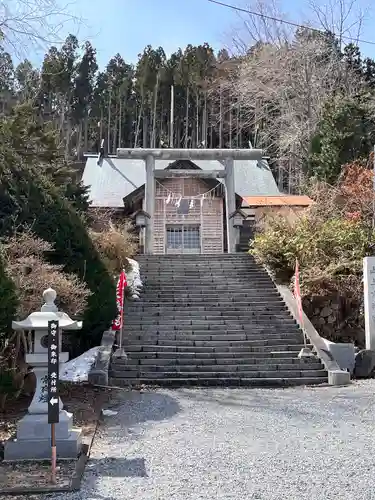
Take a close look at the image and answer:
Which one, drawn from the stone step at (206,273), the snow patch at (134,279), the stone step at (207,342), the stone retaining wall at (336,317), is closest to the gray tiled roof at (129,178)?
the snow patch at (134,279)

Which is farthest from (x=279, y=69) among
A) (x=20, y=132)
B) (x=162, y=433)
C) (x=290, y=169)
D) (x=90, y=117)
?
(x=162, y=433)

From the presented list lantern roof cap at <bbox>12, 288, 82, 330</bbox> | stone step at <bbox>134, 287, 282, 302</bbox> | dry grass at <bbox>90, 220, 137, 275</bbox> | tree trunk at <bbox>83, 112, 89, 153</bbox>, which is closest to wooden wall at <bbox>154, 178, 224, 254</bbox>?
dry grass at <bbox>90, 220, 137, 275</bbox>

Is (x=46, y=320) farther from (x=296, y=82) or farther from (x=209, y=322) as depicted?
(x=296, y=82)

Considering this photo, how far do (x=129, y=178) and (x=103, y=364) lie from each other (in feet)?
61.3

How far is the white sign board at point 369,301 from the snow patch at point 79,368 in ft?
20.7

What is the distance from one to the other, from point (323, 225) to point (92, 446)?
12612mm

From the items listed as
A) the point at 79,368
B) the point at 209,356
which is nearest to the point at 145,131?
the point at 209,356

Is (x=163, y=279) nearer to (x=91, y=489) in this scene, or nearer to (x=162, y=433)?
(x=162, y=433)

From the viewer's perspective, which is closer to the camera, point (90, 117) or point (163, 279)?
point (163, 279)

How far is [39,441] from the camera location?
5785 millimetres

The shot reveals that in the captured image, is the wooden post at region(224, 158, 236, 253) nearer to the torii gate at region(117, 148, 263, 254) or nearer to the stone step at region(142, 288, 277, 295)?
the torii gate at region(117, 148, 263, 254)

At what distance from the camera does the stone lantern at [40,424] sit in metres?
5.75

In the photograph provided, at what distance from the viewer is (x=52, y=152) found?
17672mm

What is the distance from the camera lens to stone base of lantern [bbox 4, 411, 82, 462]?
5.74 m
